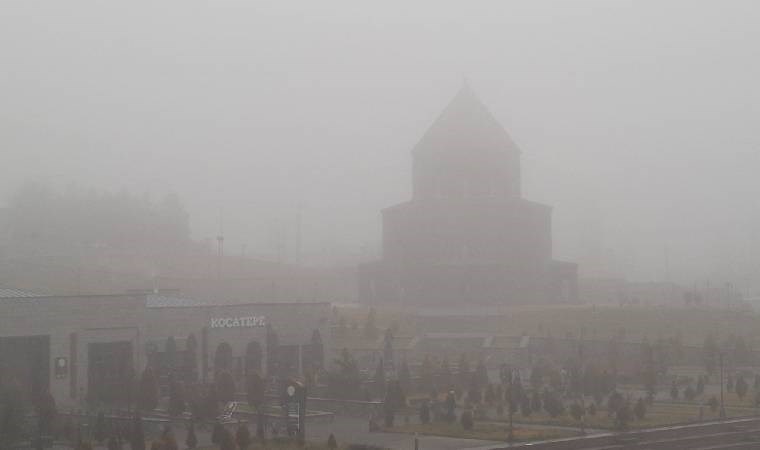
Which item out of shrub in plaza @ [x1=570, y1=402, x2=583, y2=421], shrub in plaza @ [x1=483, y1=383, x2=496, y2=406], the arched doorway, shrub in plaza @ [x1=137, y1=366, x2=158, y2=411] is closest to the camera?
shrub in plaza @ [x1=570, y1=402, x2=583, y2=421]

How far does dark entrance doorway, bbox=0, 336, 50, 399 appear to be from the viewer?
3059 cm

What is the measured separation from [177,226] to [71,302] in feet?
262

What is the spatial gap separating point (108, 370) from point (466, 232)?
3141 centimetres

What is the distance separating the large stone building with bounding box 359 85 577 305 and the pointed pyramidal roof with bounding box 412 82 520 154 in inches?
2.5

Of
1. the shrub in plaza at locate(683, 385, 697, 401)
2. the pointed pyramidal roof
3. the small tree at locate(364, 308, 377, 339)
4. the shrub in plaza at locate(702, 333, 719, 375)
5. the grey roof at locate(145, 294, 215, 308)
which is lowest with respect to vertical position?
the shrub in plaza at locate(683, 385, 697, 401)

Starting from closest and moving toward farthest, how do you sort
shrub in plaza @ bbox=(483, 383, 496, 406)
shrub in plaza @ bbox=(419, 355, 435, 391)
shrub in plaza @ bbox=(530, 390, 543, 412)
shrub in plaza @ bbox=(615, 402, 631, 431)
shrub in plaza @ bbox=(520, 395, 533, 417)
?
shrub in plaza @ bbox=(615, 402, 631, 431) → shrub in plaza @ bbox=(520, 395, 533, 417) → shrub in plaza @ bbox=(530, 390, 543, 412) → shrub in plaza @ bbox=(483, 383, 496, 406) → shrub in plaza @ bbox=(419, 355, 435, 391)

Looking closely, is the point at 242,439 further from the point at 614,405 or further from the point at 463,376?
the point at 463,376

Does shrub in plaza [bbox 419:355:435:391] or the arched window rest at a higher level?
the arched window

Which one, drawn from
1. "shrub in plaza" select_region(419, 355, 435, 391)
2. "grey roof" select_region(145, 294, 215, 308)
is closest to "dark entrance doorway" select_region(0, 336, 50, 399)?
"grey roof" select_region(145, 294, 215, 308)

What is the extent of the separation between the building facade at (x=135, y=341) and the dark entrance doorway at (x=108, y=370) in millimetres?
33

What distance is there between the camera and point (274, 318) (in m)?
38.8

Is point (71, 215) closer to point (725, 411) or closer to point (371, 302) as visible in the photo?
point (371, 302)

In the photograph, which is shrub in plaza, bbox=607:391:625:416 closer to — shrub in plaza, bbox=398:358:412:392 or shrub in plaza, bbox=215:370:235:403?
shrub in plaza, bbox=398:358:412:392

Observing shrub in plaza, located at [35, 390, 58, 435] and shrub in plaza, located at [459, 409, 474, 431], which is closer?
shrub in plaza, located at [35, 390, 58, 435]
